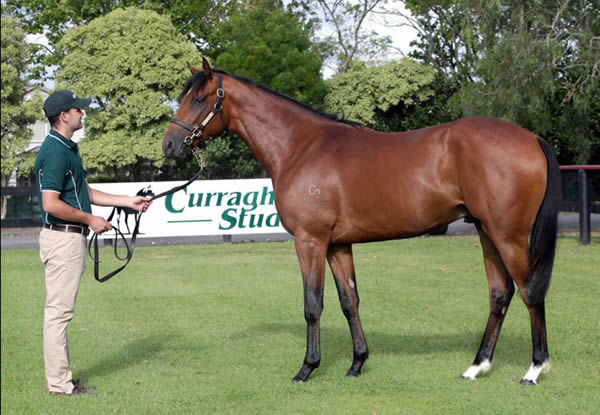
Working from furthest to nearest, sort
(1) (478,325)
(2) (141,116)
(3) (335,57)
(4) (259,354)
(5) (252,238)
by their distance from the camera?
(3) (335,57) → (2) (141,116) → (5) (252,238) → (1) (478,325) → (4) (259,354)

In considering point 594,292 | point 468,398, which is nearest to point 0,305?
point 468,398

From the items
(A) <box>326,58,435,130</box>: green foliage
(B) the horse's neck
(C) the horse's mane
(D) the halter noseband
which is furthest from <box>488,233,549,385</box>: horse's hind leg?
(A) <box>326,58,435,130</box>: green foliage

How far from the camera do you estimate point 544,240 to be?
536 centimetres

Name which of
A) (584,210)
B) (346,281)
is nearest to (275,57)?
(584,210)

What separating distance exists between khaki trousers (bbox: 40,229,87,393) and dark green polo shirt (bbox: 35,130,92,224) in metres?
0.15

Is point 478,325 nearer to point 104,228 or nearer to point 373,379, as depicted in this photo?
point 373,379

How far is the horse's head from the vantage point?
5.95 meters

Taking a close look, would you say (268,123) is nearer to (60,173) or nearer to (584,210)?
(60,173)

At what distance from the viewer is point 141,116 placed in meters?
25.9

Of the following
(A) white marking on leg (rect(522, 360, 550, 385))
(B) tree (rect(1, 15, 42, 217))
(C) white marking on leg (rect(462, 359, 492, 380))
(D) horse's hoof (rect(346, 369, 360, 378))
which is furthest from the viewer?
(B) tree (rect(1, 15, 42, 217))

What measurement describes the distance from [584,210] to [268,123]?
10.9m

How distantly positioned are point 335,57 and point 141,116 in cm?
A: 1327

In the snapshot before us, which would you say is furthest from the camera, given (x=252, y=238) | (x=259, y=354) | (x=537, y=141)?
(x=252, y=238)

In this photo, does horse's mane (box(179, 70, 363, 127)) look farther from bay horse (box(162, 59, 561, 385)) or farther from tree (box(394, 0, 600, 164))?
tree (box(394, 0, 600, 164))
